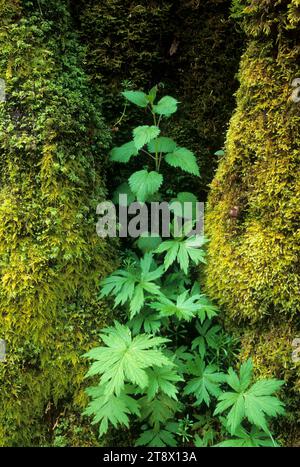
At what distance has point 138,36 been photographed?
10.3 ft

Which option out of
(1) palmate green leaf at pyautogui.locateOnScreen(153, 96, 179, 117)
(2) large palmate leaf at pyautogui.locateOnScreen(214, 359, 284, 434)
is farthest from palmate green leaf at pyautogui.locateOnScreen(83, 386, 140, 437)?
(1) palmate green leaf at pyautogui.locateOnScreen(153, 96, 179, 117)

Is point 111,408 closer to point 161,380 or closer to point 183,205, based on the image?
point 161,380

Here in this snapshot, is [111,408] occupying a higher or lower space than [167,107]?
lower

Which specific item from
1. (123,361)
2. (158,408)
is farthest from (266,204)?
(158,408)

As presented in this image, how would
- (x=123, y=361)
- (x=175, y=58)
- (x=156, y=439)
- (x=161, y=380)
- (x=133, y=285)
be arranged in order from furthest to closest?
(x=175, y=58) < (x=133, y=285) < (x=156, y=439) < (x=161, y=380) < (x=123, y=361)

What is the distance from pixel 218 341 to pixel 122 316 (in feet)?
2.01

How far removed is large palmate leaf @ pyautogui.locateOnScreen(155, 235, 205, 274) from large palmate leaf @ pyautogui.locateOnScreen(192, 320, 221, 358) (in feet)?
1.25

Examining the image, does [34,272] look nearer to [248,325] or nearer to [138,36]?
[248,325]

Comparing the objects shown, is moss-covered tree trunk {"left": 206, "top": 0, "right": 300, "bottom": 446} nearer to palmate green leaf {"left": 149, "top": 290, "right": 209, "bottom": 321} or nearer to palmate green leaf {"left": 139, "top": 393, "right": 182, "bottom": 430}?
palmate green leaf {"left": 149, "top": 290, "right": 209, "bottom": 321}

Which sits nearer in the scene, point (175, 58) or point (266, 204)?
point (266, 204)

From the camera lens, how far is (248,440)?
234 cm

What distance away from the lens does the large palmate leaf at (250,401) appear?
2.25m

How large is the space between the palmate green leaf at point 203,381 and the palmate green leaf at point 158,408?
13 cm

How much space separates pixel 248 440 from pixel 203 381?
15.8 inches
